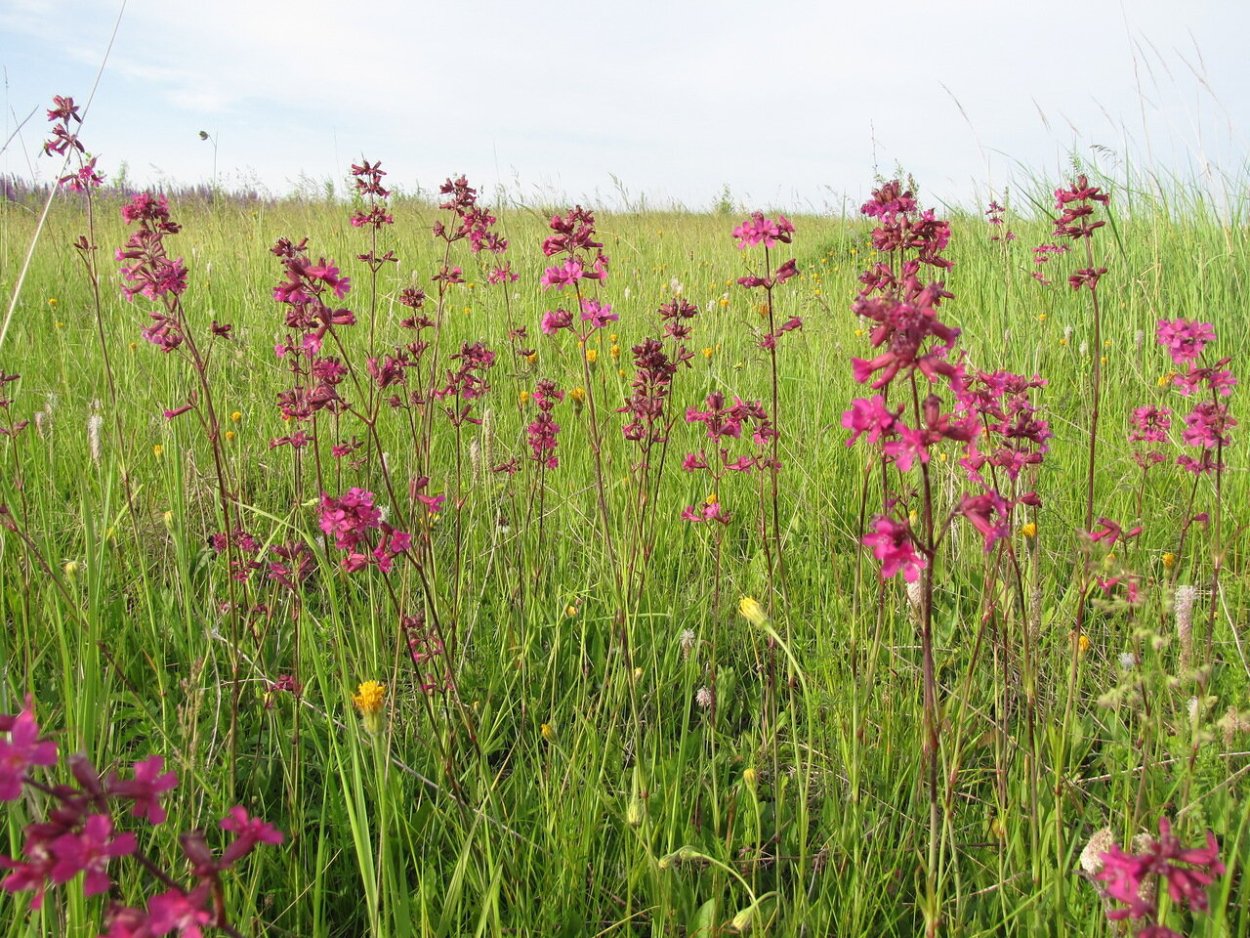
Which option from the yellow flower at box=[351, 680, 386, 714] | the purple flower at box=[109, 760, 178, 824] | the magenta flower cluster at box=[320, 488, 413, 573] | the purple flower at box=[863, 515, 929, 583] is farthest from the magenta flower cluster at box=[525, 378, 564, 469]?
the purple flower at box=[109, 760, 178, 824]

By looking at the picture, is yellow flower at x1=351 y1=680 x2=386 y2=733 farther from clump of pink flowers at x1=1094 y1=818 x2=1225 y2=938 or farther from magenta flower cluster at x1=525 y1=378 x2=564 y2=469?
magenta flower cluster at x1=525 y1=378 x2=564 y2=469

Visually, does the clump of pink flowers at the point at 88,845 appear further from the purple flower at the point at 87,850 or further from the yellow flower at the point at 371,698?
the yellow flower at the point at 371,698

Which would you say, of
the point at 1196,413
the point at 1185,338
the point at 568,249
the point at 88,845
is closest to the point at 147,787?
the point at 88,845

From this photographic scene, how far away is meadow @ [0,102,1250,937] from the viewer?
128 cm

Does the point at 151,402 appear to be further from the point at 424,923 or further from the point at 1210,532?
the point at 1210,532

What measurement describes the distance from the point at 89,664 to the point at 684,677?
4.45ft

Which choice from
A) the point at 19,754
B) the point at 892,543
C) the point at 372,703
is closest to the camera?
the point at 19,754

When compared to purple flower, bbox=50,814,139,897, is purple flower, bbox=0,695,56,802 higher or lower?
higher

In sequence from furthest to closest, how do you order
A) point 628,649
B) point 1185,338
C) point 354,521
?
1. point 1185,338
2. point 628,649
3. point 354,521

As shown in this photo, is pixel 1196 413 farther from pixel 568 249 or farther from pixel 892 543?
pixel 568 249

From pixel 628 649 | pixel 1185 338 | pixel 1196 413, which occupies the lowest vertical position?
pixel 628 649

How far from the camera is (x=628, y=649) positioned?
1695mm

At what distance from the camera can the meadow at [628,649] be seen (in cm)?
128

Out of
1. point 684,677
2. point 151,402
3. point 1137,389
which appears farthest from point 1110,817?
point 151,402
